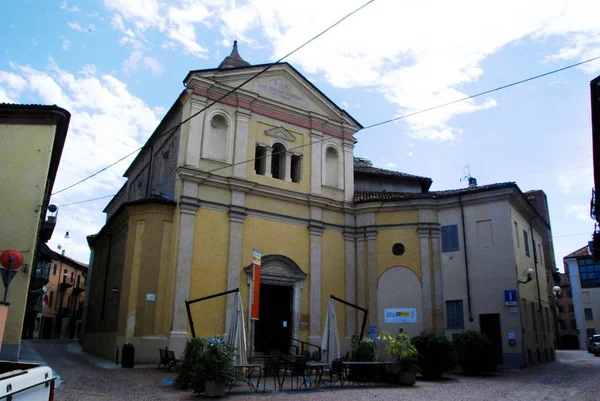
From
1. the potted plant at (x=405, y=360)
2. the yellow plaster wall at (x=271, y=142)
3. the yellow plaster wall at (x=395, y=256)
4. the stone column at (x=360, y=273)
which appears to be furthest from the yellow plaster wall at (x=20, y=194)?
the yellow plaster wall at (x=395, y=256)

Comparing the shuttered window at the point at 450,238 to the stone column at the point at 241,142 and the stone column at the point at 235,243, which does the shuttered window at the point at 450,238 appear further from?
the stone column at the point at 241,142

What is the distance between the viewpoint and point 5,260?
12.1m

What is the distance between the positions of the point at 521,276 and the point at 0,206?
1892 centimetres

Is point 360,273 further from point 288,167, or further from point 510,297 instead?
point 510,297

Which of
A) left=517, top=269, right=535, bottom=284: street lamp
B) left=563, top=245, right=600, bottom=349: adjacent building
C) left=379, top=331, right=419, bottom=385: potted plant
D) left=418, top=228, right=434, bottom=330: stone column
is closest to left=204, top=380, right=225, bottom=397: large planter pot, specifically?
left=379, top=331, right=419, bottom=385: potted plant

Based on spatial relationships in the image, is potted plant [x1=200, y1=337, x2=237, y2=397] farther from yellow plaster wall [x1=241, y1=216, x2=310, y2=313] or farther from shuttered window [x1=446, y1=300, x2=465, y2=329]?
shuttered window [x1=446, y1=300, x2=465, y2=329]

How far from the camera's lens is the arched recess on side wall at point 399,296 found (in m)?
20.0

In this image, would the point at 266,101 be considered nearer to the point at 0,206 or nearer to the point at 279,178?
the point at 279,178

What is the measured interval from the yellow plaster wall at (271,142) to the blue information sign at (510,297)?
900 centimetres

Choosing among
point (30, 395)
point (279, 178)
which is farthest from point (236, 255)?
point (30, 395)

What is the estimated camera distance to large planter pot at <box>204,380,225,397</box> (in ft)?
33.9

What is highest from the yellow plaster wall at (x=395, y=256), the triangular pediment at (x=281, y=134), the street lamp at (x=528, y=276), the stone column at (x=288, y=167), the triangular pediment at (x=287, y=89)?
the triangular pediment at (x=287, y=89)

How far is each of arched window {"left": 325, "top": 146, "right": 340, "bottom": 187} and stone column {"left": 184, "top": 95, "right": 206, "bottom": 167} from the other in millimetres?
6424

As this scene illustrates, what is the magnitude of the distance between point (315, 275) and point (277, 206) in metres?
3.31
